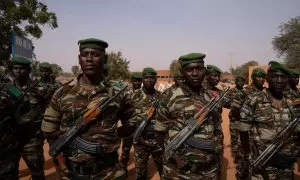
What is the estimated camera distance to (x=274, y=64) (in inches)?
149

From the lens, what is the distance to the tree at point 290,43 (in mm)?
31372

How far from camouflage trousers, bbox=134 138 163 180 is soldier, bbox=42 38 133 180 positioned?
2.23 m

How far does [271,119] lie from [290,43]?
113 feet

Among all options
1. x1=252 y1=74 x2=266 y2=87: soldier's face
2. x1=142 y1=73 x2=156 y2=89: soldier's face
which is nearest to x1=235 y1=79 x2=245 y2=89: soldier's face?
x1=252 y1=74 x2=266 y2=87: soldier's face

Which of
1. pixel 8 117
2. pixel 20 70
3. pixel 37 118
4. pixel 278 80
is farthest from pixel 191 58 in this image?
pixel 20 70

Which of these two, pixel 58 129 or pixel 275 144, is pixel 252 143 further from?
pixel 58 129

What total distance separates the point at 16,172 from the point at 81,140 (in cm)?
89

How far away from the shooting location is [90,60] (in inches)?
112

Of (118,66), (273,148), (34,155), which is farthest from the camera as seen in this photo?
(118,66)

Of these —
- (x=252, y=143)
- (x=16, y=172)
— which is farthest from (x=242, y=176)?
(x=16, y=172)

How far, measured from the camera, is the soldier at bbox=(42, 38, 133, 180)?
2785mm

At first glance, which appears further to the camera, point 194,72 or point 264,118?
point 264,118

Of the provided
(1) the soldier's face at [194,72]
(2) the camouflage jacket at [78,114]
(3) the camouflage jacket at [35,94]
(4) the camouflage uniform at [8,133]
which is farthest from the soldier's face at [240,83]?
(4) the camouflage uniform at [8,133]

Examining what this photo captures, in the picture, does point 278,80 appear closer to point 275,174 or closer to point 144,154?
point 275,174
